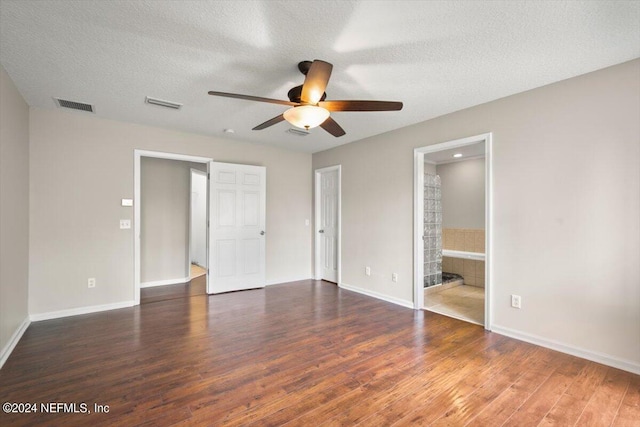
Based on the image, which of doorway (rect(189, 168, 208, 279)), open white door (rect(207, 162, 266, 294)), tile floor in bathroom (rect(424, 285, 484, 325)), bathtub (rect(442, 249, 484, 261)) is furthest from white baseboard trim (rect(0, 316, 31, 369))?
bathtub (rect(442, 249, 484, 261))

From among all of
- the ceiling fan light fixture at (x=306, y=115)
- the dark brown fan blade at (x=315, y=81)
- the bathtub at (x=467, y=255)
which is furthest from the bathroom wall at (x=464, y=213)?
the dark brown fan blade at (x=315, y=81)

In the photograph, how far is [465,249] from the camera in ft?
19.2

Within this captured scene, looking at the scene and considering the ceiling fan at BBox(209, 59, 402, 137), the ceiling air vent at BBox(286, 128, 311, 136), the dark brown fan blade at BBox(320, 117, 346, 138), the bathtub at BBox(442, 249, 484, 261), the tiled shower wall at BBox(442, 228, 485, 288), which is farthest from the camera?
the tiled shower wall at BBox(442, 228, 485, 288)

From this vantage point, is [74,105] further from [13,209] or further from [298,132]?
[298,132]

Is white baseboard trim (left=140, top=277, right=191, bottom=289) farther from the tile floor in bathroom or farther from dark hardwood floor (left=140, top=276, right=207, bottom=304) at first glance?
the tile floor in bathroom

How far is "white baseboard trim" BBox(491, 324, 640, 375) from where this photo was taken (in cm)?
246

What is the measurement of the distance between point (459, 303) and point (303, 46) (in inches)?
154

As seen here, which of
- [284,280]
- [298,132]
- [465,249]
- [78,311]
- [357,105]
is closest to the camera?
[357,105]

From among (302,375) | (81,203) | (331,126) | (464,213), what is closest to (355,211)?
(331,126)

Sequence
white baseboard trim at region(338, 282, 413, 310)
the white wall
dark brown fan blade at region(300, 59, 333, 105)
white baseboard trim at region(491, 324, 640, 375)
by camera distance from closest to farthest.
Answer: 1. dark brown fan blade at region(300, 59, 333, 105)
2. white baseboard trim at region(491, 324, 640, 375)
3. white baseboard trim at region(338, 282, 413, 310)
4. the white wall

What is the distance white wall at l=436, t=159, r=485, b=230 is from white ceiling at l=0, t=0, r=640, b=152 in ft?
9.61

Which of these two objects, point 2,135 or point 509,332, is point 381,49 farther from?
point 2,135

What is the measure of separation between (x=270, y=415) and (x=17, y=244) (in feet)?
10.3

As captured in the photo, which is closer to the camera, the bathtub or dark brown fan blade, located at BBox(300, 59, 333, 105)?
dark brown fan blade, located at BBox(300, 59, 333, 105)
